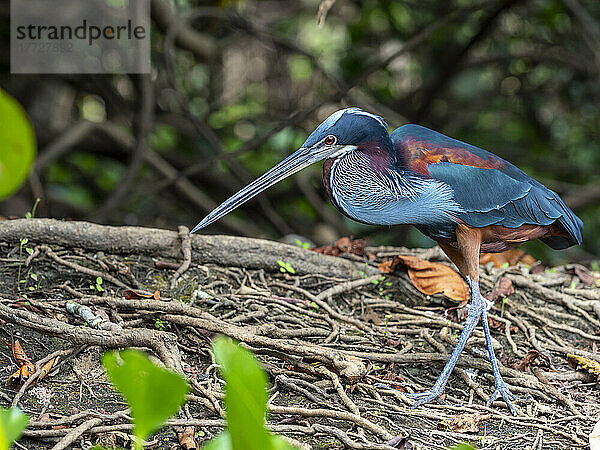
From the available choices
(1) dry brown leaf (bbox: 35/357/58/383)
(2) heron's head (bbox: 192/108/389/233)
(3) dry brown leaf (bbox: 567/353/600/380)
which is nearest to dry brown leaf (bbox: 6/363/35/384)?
(1) dry brown leaf (bbox: 35/357/58/383)

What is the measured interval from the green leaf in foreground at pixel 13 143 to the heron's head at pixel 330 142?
1.77 m

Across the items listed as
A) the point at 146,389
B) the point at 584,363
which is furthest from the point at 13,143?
the point at 584,363

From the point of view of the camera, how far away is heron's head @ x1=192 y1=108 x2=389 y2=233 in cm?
239

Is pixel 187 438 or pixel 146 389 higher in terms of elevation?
pixel 146 389

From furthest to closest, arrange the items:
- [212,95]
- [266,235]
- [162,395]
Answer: [212,95] → [266,235] → [162,395]

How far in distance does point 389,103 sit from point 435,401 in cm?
470

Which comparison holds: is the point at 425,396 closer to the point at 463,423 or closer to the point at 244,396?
the point at 463,423

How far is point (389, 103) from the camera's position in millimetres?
6688

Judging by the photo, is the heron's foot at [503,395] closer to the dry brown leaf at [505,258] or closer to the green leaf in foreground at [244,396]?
the dry brown leaf at [505,258]

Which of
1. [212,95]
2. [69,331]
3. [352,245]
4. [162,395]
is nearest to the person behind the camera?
[162,395]

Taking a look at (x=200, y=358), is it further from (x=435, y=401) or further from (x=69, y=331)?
(x=435, y=401)

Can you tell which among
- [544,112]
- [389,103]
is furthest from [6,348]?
[544,112]

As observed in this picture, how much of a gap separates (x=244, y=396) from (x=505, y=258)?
3283 mm

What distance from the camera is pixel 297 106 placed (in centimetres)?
729
